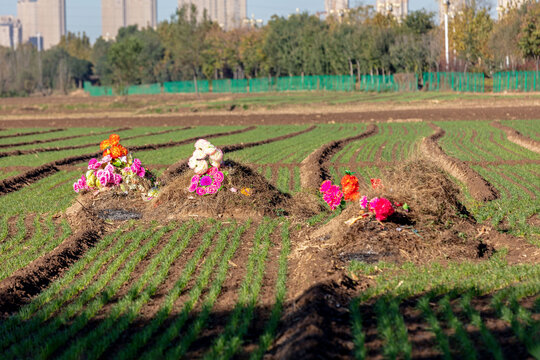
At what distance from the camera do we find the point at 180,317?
8.45 m

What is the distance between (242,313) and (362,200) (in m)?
4.12

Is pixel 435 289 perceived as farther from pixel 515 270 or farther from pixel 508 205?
pixel 508 205

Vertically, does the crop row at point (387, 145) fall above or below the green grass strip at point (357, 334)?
above

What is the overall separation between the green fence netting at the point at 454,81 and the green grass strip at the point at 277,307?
6471 centimetres

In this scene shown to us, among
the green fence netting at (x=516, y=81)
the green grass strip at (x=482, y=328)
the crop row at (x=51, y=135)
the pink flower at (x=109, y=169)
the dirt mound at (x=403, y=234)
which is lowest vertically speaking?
the green grass strip at (x=482, y=328)

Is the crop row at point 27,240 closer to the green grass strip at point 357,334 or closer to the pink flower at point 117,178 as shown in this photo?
the pink flower at point 117,178

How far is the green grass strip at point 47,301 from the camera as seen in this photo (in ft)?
26.9

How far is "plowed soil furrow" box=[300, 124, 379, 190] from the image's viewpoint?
19859 mm

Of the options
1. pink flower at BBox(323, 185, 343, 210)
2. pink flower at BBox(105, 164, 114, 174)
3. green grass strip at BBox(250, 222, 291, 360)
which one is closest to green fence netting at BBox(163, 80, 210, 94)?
pink flower at BBox(105, 164, 114, 174)

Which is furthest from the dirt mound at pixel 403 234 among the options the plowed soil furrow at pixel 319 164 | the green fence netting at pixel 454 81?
the green fence netting at pixel 454 81

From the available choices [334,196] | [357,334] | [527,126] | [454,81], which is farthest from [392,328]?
[454,81]

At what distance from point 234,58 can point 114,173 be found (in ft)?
357

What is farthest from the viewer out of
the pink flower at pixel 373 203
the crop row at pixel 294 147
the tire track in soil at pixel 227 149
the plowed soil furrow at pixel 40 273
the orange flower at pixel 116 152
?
the crop row at pixel 294 147

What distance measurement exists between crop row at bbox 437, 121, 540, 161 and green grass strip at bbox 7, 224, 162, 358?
53.5 ft
